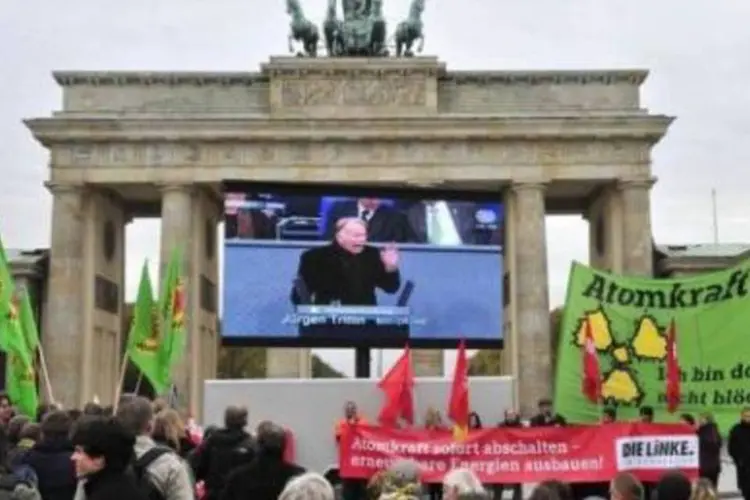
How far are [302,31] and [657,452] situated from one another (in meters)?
36.2

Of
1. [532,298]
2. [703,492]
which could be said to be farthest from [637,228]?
[703,492]

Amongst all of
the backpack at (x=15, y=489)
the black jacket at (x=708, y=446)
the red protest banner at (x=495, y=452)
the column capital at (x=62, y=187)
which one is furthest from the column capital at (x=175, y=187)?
the backpack at (x=15, y=489)

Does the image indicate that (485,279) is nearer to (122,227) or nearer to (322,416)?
(322,416)

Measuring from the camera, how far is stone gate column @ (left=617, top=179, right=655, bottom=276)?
4797cm

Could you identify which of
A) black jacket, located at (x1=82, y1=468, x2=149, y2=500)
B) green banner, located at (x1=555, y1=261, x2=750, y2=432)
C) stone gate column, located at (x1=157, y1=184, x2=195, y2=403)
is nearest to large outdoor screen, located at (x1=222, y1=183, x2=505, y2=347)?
stone gate column, located at (x1=157, y1=184, x2=195, y2=403)

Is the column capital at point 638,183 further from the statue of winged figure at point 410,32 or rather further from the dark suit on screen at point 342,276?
the dark suit on screen at point 342,276

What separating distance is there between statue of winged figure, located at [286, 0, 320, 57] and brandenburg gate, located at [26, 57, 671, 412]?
1719 millimetres

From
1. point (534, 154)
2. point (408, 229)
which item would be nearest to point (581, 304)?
point (408, 229)

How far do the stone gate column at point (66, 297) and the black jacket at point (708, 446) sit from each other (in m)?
A: 33.1

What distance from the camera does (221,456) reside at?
10.9 metres

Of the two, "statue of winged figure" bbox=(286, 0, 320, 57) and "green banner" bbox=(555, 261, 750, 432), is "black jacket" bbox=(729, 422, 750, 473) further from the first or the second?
"statue of winged figure" bbox=(286, 0, 320, 57)

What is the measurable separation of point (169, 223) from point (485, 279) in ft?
51.8

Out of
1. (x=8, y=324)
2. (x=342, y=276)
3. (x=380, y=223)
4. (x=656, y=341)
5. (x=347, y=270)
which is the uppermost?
(x=380, y=223)

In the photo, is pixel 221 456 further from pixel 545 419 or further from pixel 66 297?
pixel 66 297
